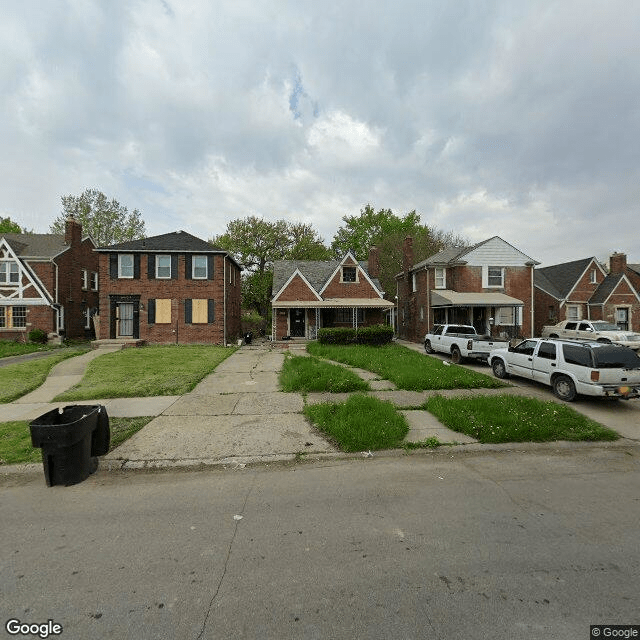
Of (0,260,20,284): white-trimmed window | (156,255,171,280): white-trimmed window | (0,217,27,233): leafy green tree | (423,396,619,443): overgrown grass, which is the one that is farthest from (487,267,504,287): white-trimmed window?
(0,217,27,233): leafy green tree

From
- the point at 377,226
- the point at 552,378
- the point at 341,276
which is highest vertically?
the point at 377,226

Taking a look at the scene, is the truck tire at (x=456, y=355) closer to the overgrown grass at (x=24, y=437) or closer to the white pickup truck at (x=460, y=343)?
the white pickup truck at (x=460, y=343)

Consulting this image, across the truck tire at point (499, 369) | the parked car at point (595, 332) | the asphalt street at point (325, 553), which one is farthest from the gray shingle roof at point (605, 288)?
the asphalt street at point (325, 553)

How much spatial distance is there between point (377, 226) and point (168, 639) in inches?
1918

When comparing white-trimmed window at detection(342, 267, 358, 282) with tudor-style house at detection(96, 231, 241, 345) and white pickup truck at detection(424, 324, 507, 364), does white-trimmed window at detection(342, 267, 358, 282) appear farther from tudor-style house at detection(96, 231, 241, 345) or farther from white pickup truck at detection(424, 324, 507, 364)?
tudor-style house at detection(96, 231, 241, 345)

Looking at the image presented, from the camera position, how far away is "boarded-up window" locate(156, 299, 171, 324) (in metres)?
23.0

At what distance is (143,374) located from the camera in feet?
40.3

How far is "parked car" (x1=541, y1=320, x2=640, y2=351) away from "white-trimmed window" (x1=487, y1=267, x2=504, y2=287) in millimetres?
5137

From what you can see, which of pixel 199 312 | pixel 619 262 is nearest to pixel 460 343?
pixel 199 312

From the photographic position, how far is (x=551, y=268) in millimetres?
35281

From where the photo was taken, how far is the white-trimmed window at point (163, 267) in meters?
23.1

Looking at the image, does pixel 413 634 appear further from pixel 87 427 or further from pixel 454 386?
pixel 454 386

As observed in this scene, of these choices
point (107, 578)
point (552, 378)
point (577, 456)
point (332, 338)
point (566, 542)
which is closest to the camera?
point (107, 578)

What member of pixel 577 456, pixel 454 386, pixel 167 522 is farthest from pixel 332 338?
pixel 167 522
